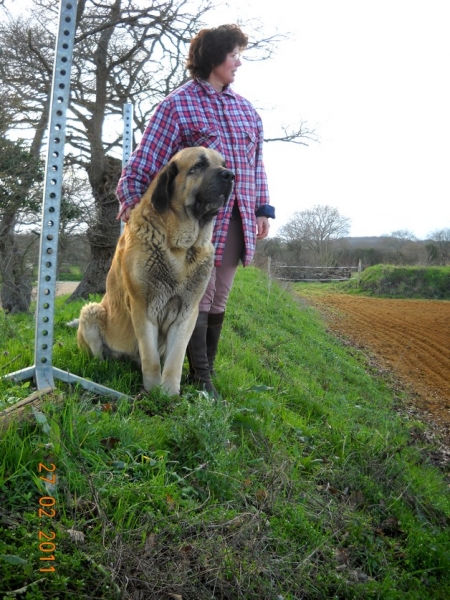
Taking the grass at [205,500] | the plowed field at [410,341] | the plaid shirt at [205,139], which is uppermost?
the plaid shirt at [205,139]

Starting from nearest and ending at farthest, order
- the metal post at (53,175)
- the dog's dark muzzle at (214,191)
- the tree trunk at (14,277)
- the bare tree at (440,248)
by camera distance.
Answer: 1. the metal post at (53,175)
2. the dog's dark muzzle at (214,191)
3. the tree trunk at (14,277)
4. the bare tree at (440,248)

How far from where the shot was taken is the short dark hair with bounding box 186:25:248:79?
3.88 m

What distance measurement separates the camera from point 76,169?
11383 mm

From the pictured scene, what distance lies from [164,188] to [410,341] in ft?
32.3

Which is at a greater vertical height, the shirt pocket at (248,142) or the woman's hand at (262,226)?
the shirt pocket at (248,142)

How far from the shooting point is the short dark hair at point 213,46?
388 centimetres

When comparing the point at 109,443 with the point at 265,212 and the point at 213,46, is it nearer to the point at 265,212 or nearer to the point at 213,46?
the point at 265,212

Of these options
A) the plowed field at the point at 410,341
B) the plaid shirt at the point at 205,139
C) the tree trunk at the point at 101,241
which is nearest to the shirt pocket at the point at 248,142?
the plaid shirt at the point at 205,139

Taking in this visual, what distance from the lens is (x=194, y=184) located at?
3.58 m

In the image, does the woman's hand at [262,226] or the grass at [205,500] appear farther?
the woman's hand at [262,226]

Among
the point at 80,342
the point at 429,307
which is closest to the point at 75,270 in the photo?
the point at 80,342

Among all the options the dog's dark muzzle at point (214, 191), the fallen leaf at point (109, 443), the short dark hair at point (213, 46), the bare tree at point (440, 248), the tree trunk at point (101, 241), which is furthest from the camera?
the bare tree at point (440, 248)

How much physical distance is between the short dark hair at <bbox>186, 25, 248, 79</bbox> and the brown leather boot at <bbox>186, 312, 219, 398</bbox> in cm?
192

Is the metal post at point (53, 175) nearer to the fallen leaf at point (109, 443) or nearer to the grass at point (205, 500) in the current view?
the grass at point (205, 500)
